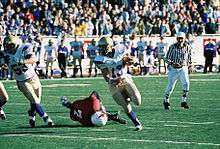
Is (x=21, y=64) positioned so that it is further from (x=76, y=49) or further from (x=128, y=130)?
(x=76, y=49)

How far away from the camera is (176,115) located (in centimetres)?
1225

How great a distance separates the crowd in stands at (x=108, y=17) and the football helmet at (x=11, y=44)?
1395 cm

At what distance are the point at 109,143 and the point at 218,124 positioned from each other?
2.53 meters

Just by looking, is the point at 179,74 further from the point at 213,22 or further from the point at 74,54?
the point at 213,22

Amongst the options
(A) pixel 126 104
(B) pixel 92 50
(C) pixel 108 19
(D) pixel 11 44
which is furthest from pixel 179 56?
(C) pixel 108 19

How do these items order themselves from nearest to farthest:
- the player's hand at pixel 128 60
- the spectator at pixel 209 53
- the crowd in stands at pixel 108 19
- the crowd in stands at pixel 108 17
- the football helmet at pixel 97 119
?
the player's hand at pixel 128 60
the football helmet at pixel 97 119
the crowd in stands at pixel 108 19
the crowd in stands at pixel 108 17
the spectator at pixel 209 53

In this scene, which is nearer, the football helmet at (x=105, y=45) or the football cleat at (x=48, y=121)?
the football helmet at (x=105, y=45)

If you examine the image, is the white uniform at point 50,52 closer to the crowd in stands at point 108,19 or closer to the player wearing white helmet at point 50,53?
the player wearing white helmet at point 50,53

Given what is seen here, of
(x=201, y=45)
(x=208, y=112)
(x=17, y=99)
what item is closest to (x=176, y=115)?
(x=208, y=112)

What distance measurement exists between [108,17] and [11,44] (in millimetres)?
17491

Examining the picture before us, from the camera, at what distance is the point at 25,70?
10680 mm

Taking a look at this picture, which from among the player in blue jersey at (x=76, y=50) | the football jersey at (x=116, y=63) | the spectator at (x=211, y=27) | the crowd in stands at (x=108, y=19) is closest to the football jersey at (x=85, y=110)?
the football jersey at (x=116, y=63)

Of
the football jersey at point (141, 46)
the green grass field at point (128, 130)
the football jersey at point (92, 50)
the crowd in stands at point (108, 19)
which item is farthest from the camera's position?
the football jersey at point (141, 46)

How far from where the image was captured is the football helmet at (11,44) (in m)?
10.6
